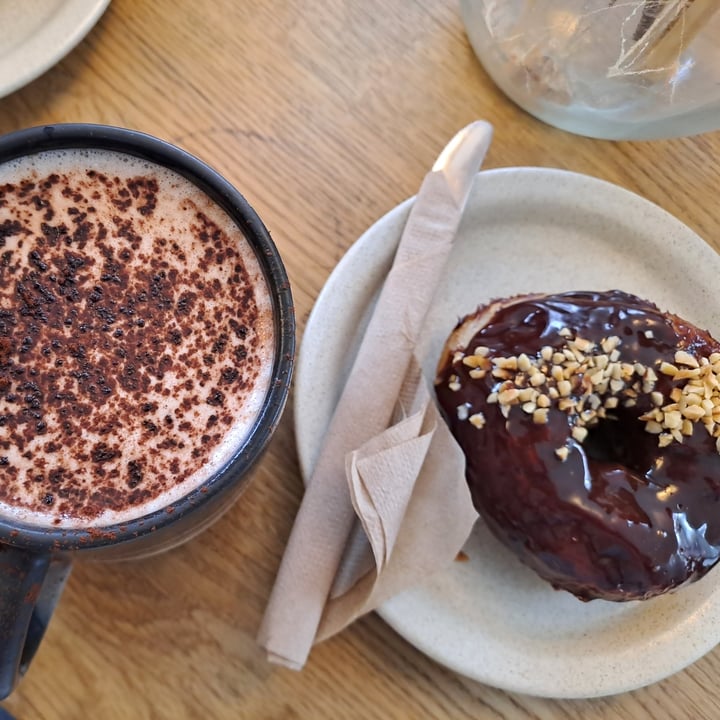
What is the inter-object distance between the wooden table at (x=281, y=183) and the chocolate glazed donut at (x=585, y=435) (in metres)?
0.22

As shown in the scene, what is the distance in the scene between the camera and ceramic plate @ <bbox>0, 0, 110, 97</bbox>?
3.11 ft

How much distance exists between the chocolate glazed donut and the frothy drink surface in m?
0.29

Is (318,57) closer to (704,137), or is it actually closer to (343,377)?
(343,377)

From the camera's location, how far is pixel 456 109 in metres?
1.08

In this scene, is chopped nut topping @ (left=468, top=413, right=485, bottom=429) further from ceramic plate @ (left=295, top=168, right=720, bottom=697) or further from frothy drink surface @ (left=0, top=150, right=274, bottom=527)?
frothy drink surface @ (left=0, top=150, right=274, bottom=527)

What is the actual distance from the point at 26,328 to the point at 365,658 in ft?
1.86

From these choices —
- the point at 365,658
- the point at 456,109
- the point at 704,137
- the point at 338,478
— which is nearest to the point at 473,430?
the point at 338,478

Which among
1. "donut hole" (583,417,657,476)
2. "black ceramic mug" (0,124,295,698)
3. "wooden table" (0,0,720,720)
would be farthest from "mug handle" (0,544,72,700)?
"donut hole" (583,417,657,476)

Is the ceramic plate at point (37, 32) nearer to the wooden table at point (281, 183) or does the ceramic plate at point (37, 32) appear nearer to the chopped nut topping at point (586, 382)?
the wooden table at point (281, 183)

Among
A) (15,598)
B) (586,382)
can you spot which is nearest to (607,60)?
(586,382)

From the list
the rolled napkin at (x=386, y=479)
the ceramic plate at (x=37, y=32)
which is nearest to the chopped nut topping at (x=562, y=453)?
the rolled napkin at (x=386, y=479)

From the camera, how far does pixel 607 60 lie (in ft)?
3.21

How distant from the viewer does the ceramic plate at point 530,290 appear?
958mm

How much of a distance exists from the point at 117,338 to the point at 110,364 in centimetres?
3
